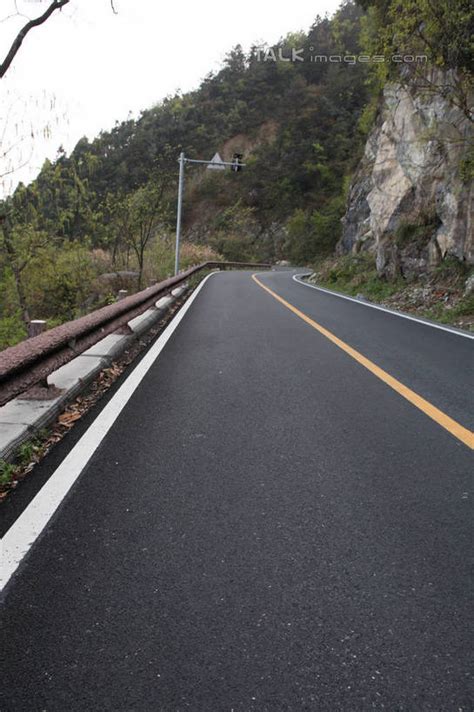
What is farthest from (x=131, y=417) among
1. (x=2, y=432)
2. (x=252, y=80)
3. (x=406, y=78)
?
(x=252, y=80)

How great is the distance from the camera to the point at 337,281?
21.8 m

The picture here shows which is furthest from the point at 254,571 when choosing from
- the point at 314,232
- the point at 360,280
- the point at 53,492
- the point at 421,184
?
the point at 314,232

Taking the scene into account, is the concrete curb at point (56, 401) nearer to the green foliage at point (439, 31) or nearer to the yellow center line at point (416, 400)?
the yellow center line at point (416, 400)

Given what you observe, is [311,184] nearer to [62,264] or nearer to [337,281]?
[337,281]

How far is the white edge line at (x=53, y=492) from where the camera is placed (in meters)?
2.22

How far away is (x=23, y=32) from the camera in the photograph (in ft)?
34.3

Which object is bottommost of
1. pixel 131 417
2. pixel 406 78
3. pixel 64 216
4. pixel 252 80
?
pixel 131 417

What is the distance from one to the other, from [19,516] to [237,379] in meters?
3.02

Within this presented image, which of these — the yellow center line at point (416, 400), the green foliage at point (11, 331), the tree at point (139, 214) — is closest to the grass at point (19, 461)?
the yellow center line at point (416, 400)

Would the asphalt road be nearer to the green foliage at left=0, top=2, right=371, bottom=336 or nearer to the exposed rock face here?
the exposed rock face

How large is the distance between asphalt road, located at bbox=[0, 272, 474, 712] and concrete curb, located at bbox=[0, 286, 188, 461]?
1.61 ft

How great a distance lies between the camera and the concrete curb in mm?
3260

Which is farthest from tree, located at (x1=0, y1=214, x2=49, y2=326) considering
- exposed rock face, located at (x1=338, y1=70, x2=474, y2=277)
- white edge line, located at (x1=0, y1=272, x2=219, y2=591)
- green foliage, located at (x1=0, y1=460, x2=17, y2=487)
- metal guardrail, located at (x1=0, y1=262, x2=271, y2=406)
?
green foliage, located at (x1=0, y1=460, x2=17, y2=487)

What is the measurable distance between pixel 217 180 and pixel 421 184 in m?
62.2
